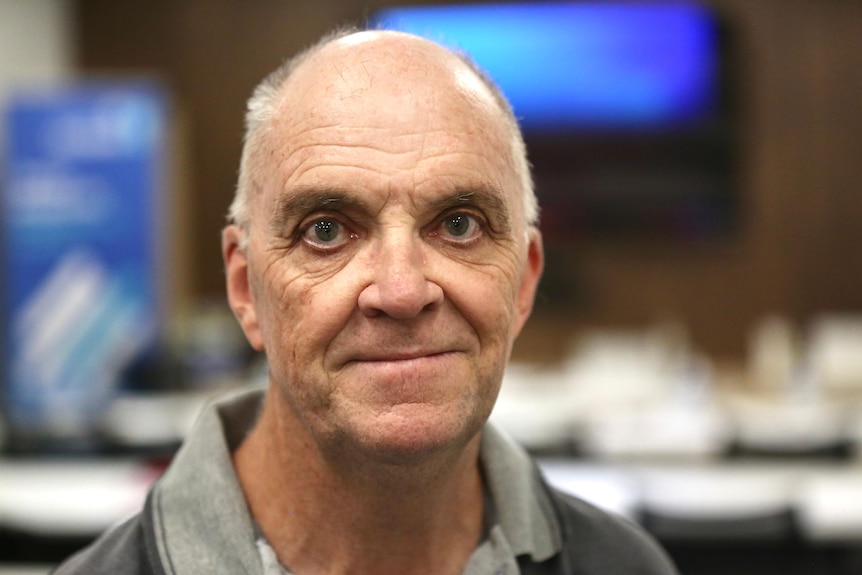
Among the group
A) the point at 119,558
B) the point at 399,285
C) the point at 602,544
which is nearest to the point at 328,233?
the point at 399,285

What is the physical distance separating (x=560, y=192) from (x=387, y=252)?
576cm

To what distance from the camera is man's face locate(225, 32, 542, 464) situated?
95cm

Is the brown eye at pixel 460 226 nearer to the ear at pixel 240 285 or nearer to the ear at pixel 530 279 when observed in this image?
the ear at pixel 530 279

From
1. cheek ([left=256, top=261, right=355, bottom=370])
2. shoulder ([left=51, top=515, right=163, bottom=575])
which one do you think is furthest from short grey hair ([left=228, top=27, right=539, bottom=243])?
shoulder ([left=51, top=515, right=163, bottom=575])

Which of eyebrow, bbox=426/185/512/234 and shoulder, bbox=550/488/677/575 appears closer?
eyebrow, bbox=426/185/512/234

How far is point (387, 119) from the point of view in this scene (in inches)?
38.7

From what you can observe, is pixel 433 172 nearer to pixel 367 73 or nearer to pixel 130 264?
pixel 367 73

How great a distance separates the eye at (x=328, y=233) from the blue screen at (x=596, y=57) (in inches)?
216

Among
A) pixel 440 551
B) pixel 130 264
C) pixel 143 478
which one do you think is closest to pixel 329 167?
pixel 440 551

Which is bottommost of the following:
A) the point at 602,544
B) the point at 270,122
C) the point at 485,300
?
the point at 602,544

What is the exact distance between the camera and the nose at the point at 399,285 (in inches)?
36.7

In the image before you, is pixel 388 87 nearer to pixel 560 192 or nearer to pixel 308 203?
pixel 308 203

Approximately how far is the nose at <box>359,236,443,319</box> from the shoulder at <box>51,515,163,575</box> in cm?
35

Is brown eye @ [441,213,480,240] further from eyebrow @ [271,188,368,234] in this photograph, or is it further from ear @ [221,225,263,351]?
ear @ [221,225,263,351]
